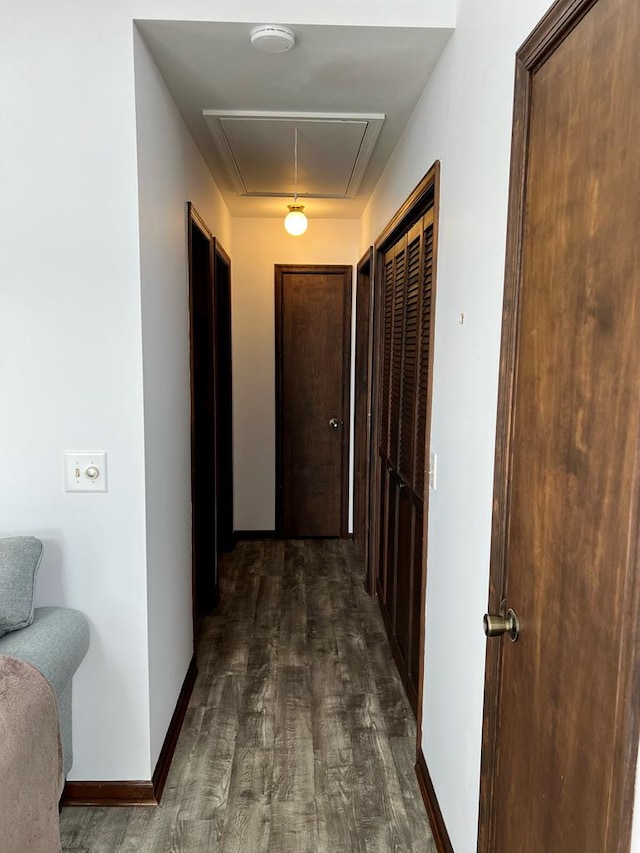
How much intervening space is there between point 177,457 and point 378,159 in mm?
1768

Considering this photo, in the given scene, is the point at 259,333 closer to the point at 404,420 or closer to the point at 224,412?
the point at 224,412

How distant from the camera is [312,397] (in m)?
4.27

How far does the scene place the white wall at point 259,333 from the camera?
4.12m

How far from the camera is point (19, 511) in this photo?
1.74 meters

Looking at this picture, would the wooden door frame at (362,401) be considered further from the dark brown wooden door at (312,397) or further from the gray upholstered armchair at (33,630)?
the gray upholstered armchair at (33,630)

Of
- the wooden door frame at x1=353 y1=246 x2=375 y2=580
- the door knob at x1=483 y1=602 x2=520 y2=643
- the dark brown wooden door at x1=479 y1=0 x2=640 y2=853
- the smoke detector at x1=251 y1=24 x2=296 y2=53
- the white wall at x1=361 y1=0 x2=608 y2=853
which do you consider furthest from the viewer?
the wooden door frame at x1=353 y1=246 x2=375 y2=580

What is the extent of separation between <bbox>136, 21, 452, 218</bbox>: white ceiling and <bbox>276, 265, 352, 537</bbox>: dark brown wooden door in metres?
1.15

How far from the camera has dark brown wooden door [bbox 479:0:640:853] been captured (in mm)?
740

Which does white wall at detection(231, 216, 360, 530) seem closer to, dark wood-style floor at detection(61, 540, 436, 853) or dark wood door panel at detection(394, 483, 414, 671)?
dark wood-style floor at detection(61, 540, 436, 853)

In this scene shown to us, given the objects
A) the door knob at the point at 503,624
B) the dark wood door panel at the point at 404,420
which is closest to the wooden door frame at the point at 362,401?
the dark wood door panel at the point at 404,420

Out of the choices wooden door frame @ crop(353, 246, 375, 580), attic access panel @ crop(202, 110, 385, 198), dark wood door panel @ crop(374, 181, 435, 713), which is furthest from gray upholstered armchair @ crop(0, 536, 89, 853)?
wooden door frame @ crop(353, 246, 375, 580)

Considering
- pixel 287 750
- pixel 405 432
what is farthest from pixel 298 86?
pixel 287 750

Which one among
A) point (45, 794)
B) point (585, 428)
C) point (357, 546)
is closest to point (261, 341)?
point (357, 546)

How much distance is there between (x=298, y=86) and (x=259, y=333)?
7.44 ft
